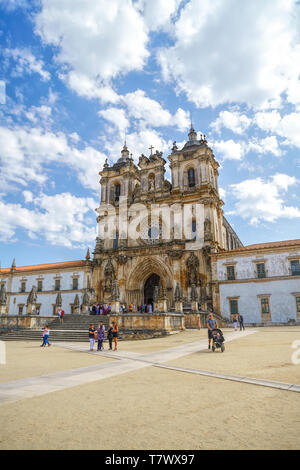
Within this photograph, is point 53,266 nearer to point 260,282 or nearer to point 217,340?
point 260,282

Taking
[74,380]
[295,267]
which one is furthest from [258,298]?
[74,380]

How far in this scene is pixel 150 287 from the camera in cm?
3838

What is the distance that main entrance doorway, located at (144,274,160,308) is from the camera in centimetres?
3809

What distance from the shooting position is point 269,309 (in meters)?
29.3

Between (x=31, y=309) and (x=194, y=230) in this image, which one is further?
(x=194, y=230)

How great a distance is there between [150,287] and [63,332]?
58.7 ft

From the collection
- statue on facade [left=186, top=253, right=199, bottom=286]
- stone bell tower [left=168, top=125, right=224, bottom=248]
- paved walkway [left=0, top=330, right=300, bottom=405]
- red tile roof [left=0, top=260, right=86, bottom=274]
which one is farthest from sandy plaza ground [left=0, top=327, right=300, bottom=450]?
red tile roof [left=0, top=260, right=86, bottom=274]

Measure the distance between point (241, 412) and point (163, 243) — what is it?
1260 inches

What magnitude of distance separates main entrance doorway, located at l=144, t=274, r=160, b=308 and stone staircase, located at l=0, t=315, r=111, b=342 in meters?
12.1

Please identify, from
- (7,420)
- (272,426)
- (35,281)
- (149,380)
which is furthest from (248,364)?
(35,281)

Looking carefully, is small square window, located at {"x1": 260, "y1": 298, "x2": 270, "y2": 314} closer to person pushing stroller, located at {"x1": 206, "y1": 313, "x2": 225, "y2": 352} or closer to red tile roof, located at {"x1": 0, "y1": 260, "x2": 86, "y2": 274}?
person pushing stroller, located at {"x1": 206, "y1": 313, "x2": 225, "y2": 352}

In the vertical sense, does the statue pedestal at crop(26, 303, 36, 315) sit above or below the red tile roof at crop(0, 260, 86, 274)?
below

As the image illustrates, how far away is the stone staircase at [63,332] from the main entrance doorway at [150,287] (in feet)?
39.7
